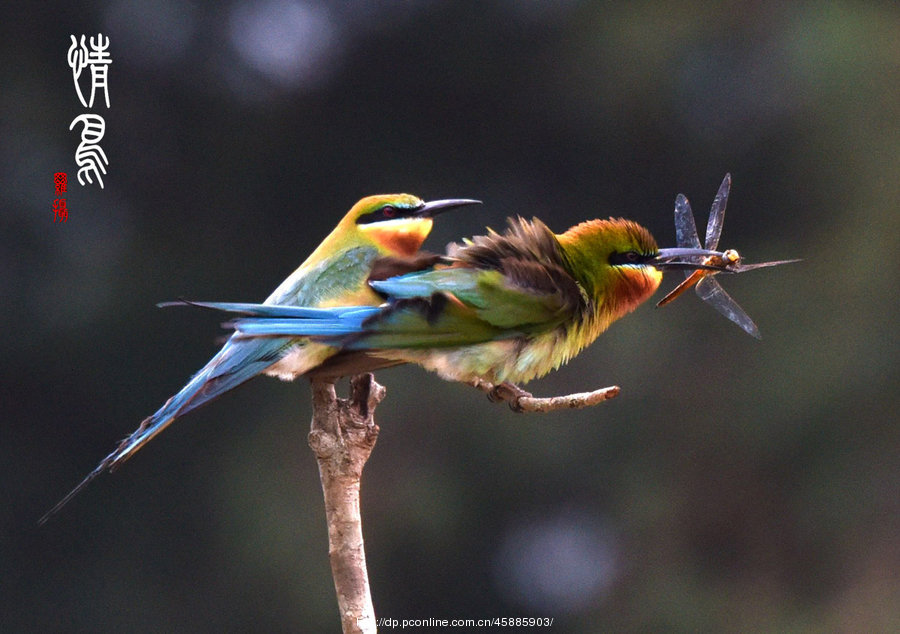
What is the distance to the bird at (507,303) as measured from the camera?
1.29 metres

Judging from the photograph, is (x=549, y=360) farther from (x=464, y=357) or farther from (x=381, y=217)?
(x=381, y=217)

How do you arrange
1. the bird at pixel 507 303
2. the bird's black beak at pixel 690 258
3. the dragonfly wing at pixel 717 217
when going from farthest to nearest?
1. the dragonfly wing at pixel 717 217
2. the bird's black beak at pixel 690 258
3. the bird at pixel 507 303

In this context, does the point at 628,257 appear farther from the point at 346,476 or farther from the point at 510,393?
the point at 346,476

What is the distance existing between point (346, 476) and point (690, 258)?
485 mm

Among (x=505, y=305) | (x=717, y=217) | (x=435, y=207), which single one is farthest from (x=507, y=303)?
(x=717, y=217)

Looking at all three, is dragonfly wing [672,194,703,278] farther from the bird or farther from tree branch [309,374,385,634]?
tree branch [309,374,385,634]

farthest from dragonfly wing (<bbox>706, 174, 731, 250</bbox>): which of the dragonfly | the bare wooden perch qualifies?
the bare wooden perch

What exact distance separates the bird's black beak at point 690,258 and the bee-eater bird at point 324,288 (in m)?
0.23

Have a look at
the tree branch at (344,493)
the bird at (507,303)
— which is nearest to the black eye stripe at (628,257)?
the bird at (507,303)

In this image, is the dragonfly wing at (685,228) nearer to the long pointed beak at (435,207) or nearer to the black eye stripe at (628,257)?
the black eye stripe at (628,257)

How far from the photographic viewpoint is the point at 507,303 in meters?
1.36

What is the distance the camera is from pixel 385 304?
1313 mm

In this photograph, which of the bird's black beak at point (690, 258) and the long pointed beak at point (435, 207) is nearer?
the bird's black beak at point (690, 258)

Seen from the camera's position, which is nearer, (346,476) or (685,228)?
(346,476)
